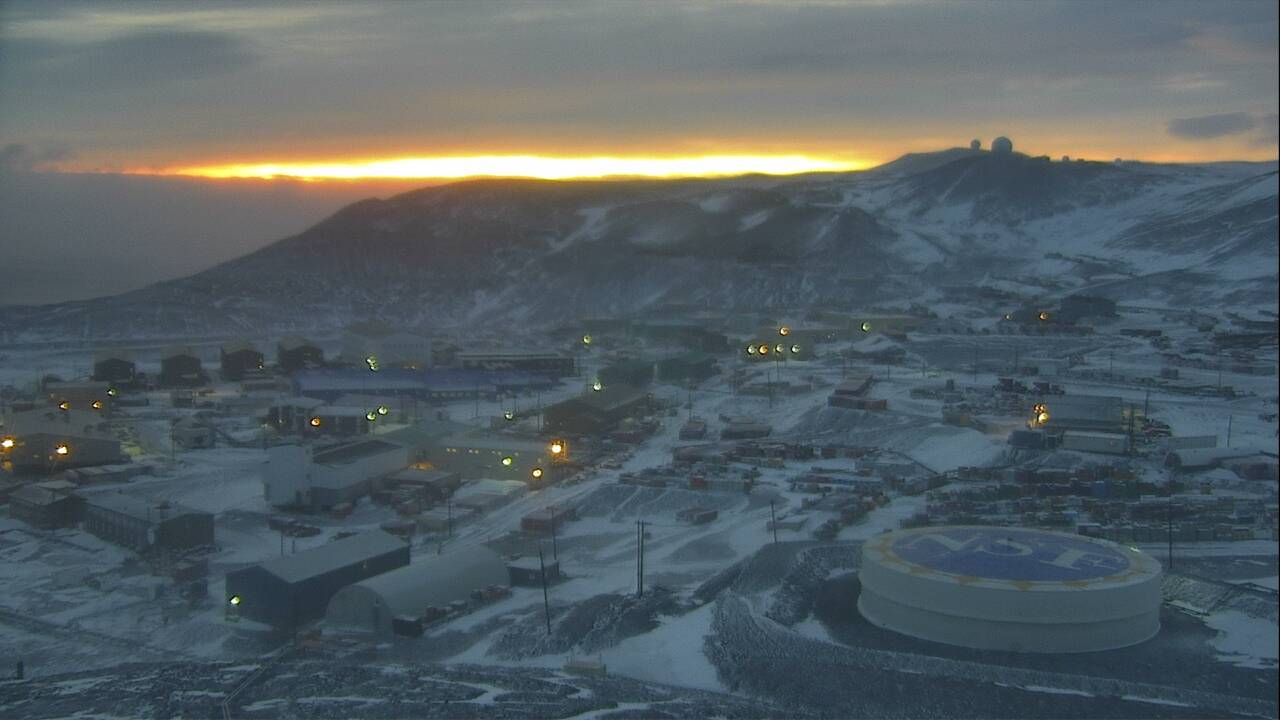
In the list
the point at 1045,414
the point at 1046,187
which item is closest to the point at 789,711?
the point at 1045,414

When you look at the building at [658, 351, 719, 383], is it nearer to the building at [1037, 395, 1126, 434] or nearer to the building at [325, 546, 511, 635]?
the building at [1037, 395, 1126, 434]

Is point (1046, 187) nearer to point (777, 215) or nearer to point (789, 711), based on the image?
point (777, 215)

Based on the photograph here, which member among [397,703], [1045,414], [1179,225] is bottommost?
[397,703]

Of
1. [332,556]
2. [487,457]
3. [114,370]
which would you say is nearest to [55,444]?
[487,457]

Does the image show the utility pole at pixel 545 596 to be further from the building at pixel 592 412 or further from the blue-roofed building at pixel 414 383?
the blue-roofed building at pixel 414 383

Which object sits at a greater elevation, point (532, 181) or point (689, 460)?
point (532, 181)

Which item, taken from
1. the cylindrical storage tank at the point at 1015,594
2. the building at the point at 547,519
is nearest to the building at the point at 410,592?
the building at the point at 547,519
